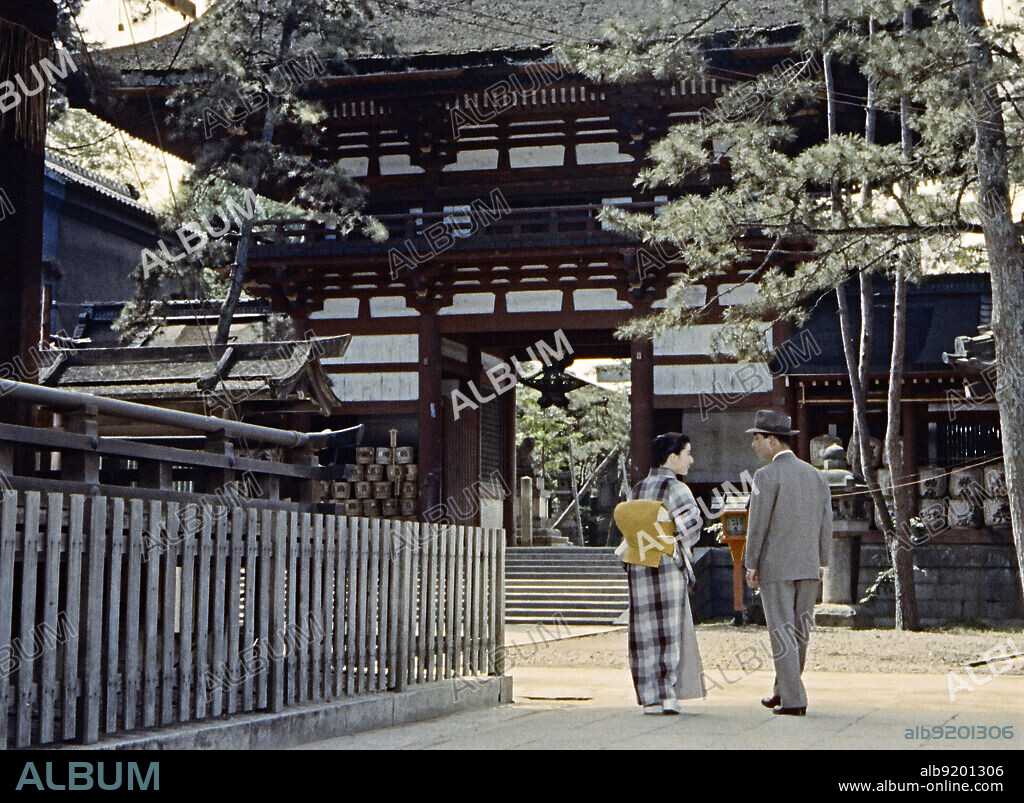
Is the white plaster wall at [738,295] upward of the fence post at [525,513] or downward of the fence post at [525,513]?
upward

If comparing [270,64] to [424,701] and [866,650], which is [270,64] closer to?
[866,650]

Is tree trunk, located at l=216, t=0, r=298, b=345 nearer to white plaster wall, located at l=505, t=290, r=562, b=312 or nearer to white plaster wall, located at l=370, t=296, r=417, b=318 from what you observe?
white plaster wall, located at l=370, t=296, r=417, b=318

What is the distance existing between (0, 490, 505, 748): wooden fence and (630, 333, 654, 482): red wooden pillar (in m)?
10.8

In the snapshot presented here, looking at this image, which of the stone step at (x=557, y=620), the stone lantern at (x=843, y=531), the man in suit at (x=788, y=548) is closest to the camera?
the man in suit at (x=788, y=548)

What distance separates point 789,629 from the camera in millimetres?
6965

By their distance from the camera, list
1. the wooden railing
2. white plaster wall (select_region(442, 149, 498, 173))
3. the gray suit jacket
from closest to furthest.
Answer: the gray suit jacket, the wooden railing, white plaster wall (select_region(442, 149, 498, 173))

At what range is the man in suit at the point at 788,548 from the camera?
7.05 meters

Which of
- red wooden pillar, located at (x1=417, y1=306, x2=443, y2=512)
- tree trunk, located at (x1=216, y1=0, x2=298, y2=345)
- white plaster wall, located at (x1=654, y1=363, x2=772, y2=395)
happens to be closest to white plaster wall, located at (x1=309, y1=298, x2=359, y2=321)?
red wooden pillar, located at (x1=417, y1=306, x2=443, y2=512)

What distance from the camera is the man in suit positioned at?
705 cm

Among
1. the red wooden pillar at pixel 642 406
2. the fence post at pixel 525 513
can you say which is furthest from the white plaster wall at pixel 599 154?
the fence post at pixel 525 513

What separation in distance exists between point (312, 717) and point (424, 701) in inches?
48.7

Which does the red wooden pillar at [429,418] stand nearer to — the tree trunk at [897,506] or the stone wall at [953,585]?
the stone wall at [953,585]

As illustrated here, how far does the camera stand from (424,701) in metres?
7.34

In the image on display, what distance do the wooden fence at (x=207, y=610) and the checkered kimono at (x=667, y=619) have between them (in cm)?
126
